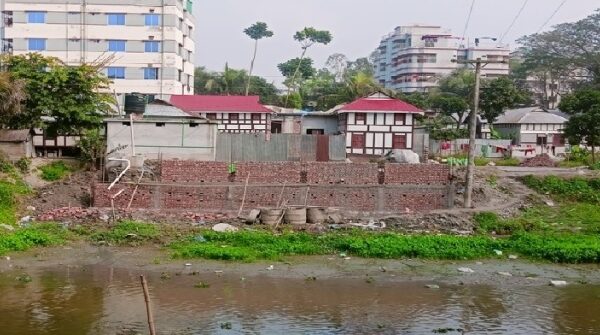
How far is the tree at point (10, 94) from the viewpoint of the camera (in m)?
31.8

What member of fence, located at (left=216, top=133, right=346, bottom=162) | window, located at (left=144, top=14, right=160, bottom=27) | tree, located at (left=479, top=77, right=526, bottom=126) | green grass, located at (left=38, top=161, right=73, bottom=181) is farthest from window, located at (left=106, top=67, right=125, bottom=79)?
tree, located at (left=479, top=77, right=526, bottom=126)

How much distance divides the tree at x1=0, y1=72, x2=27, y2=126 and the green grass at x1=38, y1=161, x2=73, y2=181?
3160 millimetres

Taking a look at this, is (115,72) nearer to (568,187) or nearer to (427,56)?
(568,187)

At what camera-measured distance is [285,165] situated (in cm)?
3134

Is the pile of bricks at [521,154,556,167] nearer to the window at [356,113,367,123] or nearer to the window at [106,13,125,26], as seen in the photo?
the window at [356,113,367,123]

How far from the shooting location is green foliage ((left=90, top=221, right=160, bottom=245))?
25375 millimetres

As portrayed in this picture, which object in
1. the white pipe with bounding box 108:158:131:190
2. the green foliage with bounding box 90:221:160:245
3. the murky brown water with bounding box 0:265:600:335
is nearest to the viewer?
the murky brown water with bounding box 0:265:600:335

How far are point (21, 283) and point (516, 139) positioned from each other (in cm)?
4822

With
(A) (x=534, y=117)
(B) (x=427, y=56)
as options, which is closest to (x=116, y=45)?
(A) (x=534, y=117)

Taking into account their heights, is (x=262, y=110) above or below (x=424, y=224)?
above

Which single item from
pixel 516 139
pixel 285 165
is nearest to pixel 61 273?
pixel 285 165

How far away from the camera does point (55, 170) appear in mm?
33094

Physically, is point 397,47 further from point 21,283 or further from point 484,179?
point 21,283

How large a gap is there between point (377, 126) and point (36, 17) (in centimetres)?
3230
